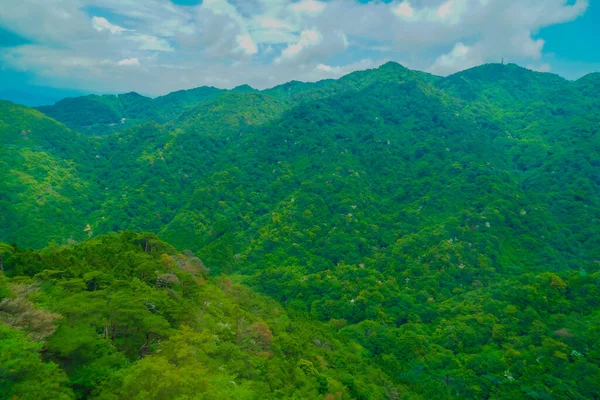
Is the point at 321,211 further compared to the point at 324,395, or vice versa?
the point at 321,211

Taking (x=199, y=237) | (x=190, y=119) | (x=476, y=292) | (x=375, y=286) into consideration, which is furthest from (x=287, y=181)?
(x=190, y=119)

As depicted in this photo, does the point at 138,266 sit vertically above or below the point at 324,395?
above

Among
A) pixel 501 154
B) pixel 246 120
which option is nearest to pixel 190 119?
pixel 246 120

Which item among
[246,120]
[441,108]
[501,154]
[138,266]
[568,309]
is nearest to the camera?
[138,266]

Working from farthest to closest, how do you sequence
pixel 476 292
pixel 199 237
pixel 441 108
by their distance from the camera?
1. pixel 441 108
2. pixel 199 237
3. pixel 476 292

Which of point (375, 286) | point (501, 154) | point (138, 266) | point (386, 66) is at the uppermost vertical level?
point (386, 66)

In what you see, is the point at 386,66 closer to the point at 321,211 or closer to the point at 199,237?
Result: the point at 321,211

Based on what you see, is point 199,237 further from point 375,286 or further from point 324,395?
point 324,395
